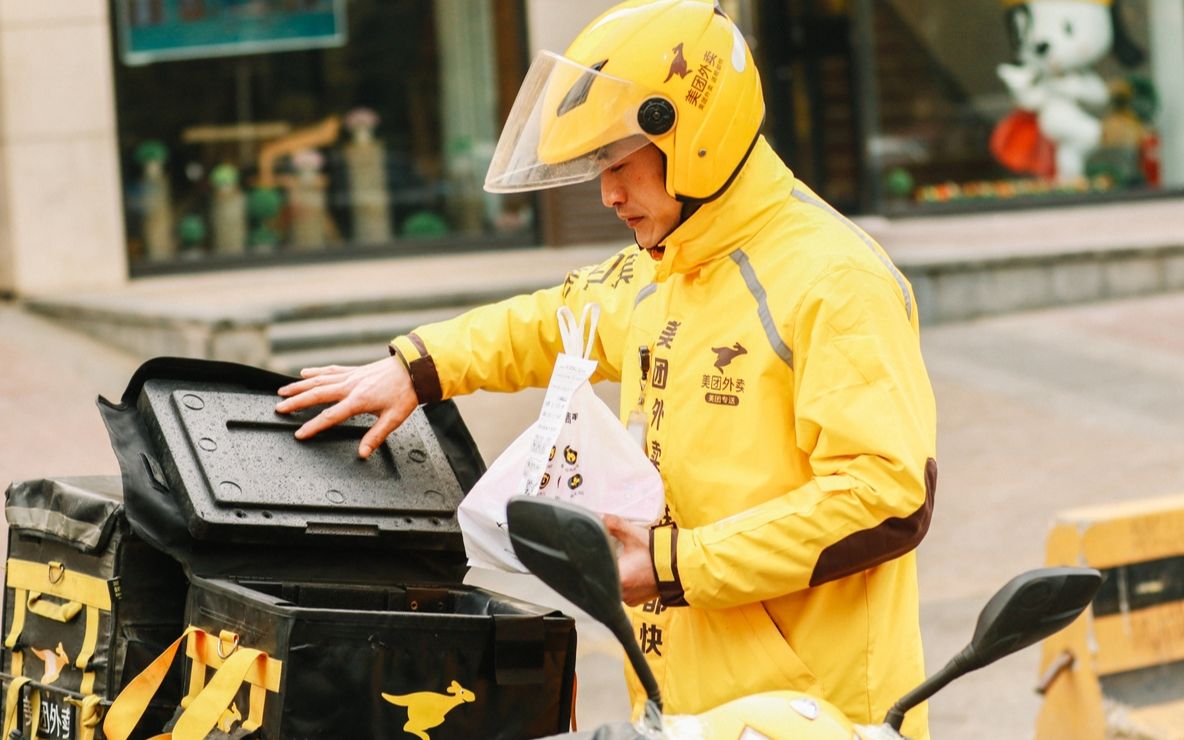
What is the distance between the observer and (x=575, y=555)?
220 centimetres

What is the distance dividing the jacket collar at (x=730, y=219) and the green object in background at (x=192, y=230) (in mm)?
11198

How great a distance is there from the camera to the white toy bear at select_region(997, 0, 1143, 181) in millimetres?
15266

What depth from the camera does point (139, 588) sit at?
334cm

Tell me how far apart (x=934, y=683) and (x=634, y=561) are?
522 millimetres

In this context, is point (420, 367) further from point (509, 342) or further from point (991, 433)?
point (991, 433)

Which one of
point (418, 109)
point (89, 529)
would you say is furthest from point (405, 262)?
point (89, 529)

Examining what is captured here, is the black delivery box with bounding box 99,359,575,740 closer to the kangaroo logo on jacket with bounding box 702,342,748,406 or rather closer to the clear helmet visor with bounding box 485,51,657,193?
the kangaroo logo on jacket with bounding box 702,342,748,406

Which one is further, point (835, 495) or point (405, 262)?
point (405, 262)

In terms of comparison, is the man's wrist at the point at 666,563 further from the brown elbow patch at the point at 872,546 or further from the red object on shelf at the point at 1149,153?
the red object on shelf at the point at 1149,153

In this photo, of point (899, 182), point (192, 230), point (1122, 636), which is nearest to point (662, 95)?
point (1122, 636)

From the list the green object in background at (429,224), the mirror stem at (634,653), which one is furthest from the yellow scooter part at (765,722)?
the green object in background at (429,224)

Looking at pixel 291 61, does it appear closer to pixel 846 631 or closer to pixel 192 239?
pixel 192 239

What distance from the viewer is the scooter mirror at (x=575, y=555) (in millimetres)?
2189

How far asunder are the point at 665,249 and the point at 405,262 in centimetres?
1103
